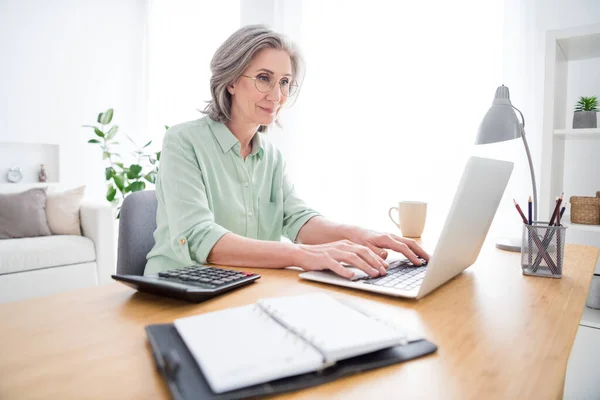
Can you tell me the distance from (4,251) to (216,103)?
2.11m

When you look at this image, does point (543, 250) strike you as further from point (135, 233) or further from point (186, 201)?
point (135, 233)

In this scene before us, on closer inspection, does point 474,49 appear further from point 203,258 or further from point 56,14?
point 56,14

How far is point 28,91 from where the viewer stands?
3844 mm

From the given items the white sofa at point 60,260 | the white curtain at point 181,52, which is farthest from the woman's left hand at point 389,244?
the white curtain at point 181,52

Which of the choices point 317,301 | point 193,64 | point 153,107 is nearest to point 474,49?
point 317,301

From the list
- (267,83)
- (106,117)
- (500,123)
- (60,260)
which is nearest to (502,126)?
(500,123)

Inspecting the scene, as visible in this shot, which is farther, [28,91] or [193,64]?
[193,64]

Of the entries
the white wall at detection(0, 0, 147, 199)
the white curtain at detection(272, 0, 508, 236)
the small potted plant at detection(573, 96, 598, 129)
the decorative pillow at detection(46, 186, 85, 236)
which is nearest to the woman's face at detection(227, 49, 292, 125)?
the white curtain at detection(272, 0, 508, 236)

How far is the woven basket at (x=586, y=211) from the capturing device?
163cm

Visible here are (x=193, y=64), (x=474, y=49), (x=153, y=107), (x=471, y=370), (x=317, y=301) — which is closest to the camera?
(x=471, y=370)

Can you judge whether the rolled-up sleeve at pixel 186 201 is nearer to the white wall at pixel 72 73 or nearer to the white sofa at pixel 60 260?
the white sofa at pixel 60 260

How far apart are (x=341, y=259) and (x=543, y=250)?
1.42ft

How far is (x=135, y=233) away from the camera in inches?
49.4

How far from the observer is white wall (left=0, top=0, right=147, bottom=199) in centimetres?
378
